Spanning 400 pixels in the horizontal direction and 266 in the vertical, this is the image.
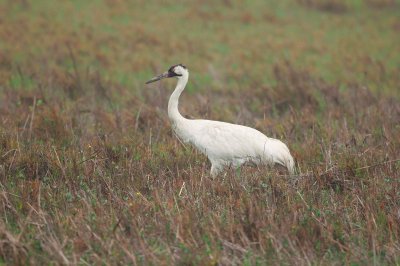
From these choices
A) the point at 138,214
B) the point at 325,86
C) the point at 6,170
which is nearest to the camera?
the point at 138,214

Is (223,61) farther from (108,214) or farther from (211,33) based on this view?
(108,214)

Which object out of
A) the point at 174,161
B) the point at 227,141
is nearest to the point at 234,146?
the point at 227,141

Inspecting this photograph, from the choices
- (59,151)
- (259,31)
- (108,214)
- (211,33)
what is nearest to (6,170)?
(59,151)

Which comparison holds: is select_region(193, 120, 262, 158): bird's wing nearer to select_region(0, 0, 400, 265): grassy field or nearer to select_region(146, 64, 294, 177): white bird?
select_region(146, 64, 294, 177): white bird

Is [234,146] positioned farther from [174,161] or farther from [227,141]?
[174,161]

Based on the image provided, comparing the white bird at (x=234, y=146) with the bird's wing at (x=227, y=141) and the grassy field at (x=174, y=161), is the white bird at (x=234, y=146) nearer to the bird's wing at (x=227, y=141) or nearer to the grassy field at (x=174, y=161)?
the bird's wing at (x=227, y=141)

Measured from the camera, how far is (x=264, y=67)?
48.6 feet

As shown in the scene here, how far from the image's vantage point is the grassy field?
469 cm

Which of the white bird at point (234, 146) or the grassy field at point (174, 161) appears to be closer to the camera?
the grassy field at point (174, 161)

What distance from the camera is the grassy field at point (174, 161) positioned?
15.4 ft

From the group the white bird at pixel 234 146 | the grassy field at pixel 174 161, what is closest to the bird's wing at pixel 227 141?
the white bird at pixel 234 146

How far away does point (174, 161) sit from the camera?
6895 mm

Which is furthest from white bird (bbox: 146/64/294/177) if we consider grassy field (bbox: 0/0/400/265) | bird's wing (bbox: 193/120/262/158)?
grassy field (bbox: 0/0/400/265)

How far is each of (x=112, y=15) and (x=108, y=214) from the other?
13.3 m
